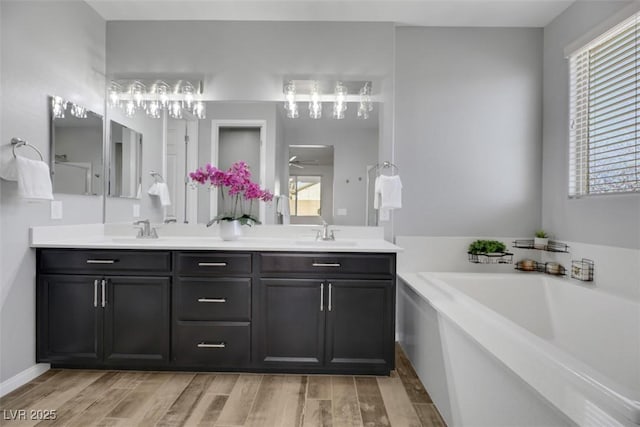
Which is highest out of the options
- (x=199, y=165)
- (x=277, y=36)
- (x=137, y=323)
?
(x=277, y=36)

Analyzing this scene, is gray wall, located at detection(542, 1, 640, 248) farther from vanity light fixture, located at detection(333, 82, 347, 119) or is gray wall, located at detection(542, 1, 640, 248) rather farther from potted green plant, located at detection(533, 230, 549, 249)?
vanity light fixture, located at detection(333, 82, 347, 119)

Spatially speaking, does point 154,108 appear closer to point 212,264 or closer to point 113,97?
point 113,97

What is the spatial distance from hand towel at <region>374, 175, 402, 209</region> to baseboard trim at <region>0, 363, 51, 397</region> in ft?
8.06

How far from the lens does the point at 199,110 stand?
2906 millimetres

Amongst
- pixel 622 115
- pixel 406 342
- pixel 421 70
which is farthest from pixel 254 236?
pixel 622 115

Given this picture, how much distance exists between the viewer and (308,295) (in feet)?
7.45

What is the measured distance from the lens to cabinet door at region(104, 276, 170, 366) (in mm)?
2277

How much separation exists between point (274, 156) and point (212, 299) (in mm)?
1178

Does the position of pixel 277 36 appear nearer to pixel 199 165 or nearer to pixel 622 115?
pixel 199 165

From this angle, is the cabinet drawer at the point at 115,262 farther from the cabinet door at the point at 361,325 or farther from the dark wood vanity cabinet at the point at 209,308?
the cabinet door at the point at 361,325

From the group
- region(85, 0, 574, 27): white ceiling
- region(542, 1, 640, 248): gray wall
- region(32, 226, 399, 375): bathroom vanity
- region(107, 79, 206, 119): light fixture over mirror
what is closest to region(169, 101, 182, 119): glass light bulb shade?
region(107, 79, 206, 119): light fixture over mirror

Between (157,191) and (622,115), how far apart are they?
10.3ft

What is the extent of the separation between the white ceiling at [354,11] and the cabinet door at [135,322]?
1.95 meters

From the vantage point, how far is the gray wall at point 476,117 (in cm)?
297
